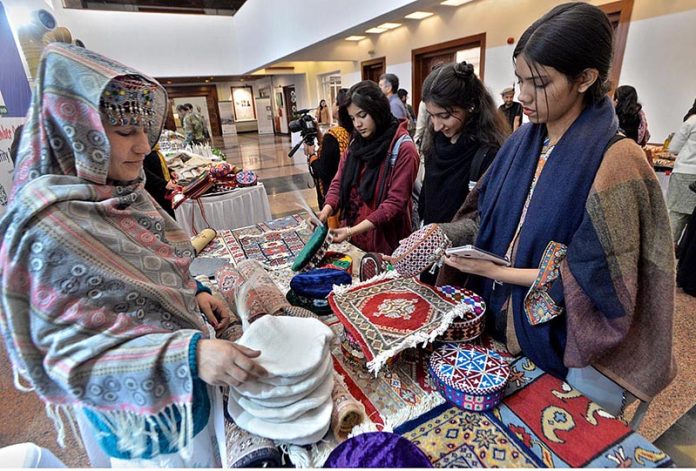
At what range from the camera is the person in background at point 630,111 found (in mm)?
3039

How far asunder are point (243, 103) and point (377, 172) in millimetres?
18032

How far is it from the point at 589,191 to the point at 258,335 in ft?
2.61

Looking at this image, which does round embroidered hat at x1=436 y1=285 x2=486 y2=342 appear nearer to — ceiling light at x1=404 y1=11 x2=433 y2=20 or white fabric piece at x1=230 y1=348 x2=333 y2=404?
white fabric piece at x1=230 y1=348 x2=333 y2=404

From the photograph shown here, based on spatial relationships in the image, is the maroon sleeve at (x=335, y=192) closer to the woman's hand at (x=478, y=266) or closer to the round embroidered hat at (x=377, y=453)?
the woman's hand at (x=478, y=266)

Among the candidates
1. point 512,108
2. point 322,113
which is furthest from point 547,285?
point 322,113

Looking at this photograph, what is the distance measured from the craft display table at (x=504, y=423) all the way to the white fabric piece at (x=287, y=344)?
0.18 m

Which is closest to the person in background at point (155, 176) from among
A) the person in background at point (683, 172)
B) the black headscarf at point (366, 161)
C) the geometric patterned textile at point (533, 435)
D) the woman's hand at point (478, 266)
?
the black headscarf at point (366, 161)

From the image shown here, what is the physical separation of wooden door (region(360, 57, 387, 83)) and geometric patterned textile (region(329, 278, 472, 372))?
7521 mm

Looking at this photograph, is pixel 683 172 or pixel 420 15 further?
pixel 420 15

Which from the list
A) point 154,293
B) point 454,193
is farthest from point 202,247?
point 454,193

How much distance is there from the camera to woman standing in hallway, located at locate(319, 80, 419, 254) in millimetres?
1696

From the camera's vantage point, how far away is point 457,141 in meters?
1.50

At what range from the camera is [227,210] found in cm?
297

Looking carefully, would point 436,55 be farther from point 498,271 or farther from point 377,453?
point 377,453
